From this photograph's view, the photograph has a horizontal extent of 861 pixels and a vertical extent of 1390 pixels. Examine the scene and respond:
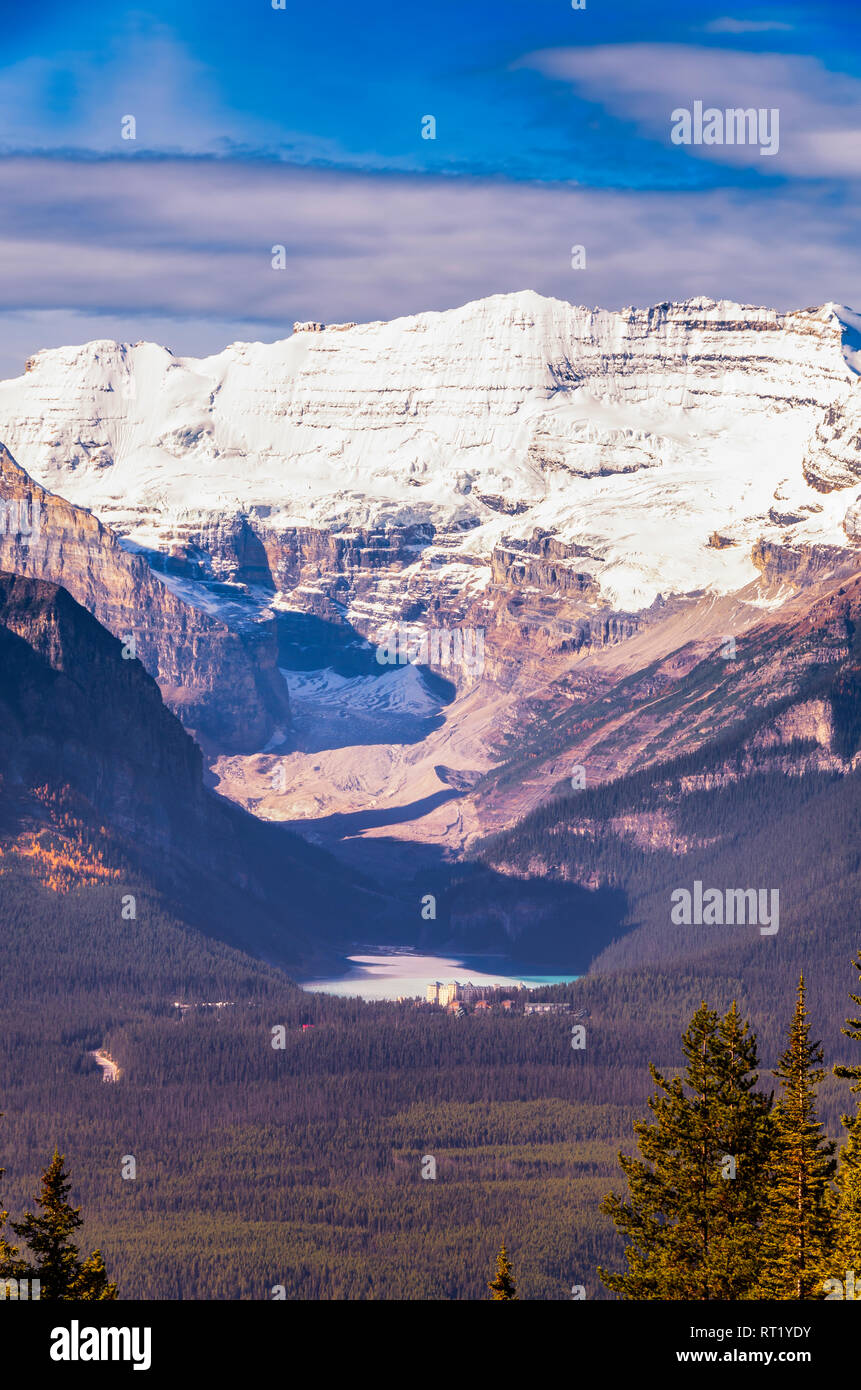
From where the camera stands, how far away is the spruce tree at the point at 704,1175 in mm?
73875

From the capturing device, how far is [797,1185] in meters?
72.6

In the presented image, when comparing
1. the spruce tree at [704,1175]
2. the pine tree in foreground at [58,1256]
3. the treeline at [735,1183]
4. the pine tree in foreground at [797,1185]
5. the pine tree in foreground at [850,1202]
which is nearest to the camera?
the pine tree in foreground at [850,1202]

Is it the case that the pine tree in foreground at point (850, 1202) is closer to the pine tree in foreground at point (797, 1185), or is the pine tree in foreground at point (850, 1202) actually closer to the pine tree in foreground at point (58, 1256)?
the pine tree in foreground at point (797, 1185)

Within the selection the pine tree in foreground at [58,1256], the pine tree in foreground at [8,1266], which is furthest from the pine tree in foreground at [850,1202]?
the pine tree in foreground at [8,1266]

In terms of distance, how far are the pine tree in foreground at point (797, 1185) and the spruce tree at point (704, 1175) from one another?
38.8 inches

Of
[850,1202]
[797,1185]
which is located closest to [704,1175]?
[797,1185]

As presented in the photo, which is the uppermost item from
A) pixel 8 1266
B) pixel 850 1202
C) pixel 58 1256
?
pixel 850 1202

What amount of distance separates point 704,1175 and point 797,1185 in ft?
13.1

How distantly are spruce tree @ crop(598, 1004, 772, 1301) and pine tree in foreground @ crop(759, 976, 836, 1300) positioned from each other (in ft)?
3.24

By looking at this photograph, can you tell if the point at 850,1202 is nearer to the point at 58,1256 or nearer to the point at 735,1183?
the point at 735,1183

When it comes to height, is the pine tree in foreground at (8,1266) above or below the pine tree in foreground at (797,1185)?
below

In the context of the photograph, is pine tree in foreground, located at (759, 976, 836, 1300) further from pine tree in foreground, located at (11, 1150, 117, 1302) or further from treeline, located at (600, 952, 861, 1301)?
pine tree in foreground, located at (11, 1150, 117, 1302)
